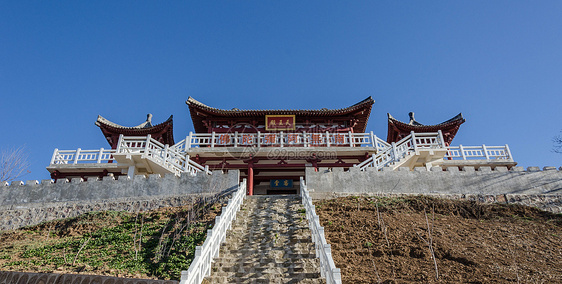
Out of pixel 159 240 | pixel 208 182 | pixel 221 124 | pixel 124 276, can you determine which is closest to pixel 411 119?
pixel 221 124

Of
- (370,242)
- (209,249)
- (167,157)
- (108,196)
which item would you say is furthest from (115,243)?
(370,242)

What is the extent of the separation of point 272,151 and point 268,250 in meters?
10.5

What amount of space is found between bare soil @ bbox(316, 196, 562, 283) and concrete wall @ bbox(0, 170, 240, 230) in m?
4.74

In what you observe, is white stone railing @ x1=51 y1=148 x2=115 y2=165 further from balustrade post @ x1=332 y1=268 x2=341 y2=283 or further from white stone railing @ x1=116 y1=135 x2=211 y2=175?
balustrade post @ x1=332 y1=268 x2=341 y2=283

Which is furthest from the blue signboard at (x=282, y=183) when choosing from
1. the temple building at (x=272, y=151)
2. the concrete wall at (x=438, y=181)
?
the concrete wall at (x=438, y=181)

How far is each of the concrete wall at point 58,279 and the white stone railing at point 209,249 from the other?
2.07ft

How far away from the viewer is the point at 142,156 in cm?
1744

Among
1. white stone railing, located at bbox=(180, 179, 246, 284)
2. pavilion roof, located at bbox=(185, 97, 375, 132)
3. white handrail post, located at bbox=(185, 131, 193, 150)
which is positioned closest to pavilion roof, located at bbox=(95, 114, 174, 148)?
pavilion roof, located at bbox=(185, 97, 375, 132)

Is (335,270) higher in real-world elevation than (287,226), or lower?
lower

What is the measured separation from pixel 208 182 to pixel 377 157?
7.90 meters

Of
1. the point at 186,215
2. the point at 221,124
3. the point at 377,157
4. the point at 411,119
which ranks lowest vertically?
the point at 186,215

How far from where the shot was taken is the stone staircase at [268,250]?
8625 millimetres

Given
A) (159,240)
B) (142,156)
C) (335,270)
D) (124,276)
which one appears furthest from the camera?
(142,156)

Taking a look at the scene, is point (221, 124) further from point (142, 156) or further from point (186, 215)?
point (186, 215)
